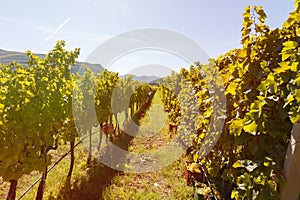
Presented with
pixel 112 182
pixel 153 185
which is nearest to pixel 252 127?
pixel 153 185

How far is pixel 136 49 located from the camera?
12.4m

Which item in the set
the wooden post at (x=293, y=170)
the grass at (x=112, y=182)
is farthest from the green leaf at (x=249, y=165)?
the grass at (x=112, y=182)

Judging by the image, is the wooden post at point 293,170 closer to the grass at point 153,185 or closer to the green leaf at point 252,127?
the green leaf at point 252,127

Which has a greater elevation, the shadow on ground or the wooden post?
the wooden post

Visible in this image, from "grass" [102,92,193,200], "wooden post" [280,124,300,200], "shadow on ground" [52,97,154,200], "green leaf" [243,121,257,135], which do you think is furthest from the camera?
"grass" [102,92,193,200]

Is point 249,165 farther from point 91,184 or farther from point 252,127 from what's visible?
point 91,184

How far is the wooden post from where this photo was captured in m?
1.57

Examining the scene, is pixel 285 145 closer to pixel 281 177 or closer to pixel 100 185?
pixel 281 177

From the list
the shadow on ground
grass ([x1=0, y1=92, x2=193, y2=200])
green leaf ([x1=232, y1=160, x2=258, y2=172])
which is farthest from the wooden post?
the shadow on ground

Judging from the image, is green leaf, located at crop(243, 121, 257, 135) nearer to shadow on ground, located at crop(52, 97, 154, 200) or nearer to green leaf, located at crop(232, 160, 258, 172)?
green leaf, located at crop(232, 160, 258, 172)

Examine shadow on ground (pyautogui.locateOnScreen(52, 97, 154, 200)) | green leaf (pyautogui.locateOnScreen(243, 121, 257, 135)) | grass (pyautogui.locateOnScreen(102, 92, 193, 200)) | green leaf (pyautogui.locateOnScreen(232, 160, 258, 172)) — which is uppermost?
green leaf (pyautogui.locateOnScreen(243, 121, 257, 135))

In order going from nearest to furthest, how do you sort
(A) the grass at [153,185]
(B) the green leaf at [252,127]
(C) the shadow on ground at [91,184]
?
(B) the green leaf at [252,127] < (C) the shadow on ground at [91,184] < (A) the grass at [153,185]

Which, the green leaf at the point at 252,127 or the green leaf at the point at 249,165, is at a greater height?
the green leaf at the point at 252,127

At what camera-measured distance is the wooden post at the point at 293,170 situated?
1571 millimetres
